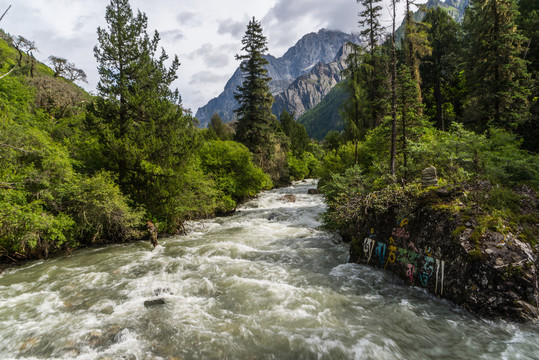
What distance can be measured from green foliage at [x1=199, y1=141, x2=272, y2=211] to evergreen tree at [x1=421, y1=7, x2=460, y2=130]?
24.1 meters

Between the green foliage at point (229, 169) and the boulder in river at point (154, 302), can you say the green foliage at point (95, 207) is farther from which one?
the green foliage at point (229, 169)

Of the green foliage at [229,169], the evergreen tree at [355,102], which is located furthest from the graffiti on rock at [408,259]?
the evergreen tree at [355,102]

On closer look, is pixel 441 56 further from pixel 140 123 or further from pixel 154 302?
pixel 154 302

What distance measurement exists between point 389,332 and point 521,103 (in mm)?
17317

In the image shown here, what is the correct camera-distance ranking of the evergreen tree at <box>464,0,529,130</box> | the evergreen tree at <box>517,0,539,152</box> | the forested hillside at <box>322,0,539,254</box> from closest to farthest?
A: the forested hillside at <box>322,0,539,254</box>, the evergreen tree at <box>464,0,529,130</box>, the evergreen tree at <box>517,0,539,152</box>

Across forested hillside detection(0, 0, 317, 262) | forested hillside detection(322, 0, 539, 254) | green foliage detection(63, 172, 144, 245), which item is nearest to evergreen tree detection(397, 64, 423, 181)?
forested hillside detection(322, 0, 539, 254)

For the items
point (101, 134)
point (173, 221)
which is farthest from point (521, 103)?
point (101, 134)

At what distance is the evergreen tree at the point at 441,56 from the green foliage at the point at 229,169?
24084mm

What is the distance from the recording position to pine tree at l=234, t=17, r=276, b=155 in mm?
26250

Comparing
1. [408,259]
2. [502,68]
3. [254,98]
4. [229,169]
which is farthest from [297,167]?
[408,259]

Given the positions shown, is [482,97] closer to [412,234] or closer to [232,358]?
[412,234]

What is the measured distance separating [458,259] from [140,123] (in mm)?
13902

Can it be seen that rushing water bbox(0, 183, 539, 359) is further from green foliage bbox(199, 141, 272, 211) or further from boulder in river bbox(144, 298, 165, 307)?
green foliage bbox(199, 141, 272, 211)

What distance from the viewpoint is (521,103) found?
14445 millimetres
